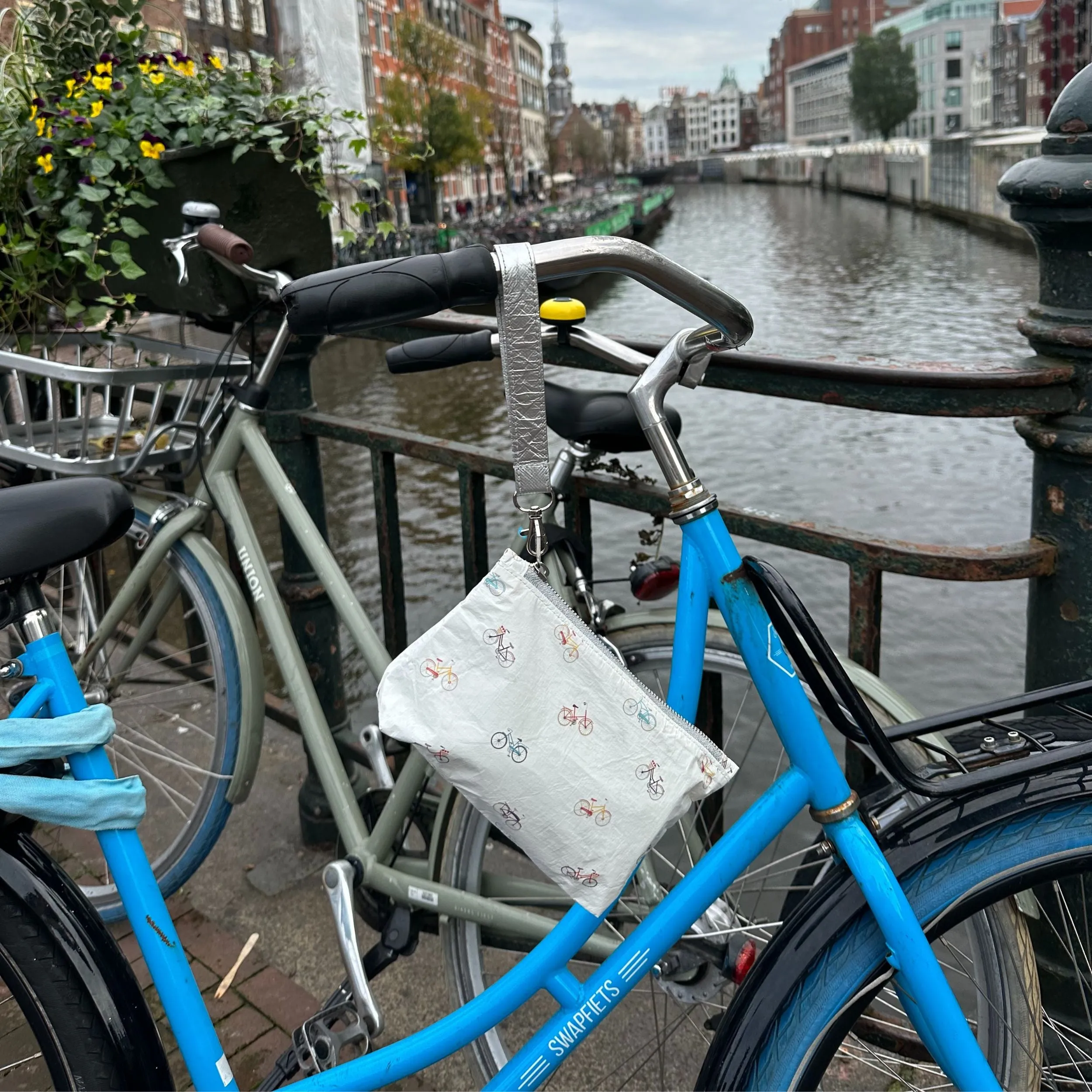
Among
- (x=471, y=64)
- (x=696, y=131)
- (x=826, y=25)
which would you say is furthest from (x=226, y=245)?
(x=696, y=131)

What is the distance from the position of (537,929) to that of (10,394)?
6.73 feet

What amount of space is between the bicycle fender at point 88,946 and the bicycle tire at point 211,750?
2.43ft

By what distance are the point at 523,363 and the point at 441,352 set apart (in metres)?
0.32

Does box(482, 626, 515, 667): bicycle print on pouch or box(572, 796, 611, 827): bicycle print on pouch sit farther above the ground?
box(482, 626, 515, 667): bicycle print on pouch

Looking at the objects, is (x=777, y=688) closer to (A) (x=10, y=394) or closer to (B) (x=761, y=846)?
(B) (x=761, y=846)

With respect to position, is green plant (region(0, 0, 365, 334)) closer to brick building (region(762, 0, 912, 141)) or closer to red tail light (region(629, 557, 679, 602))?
red tail light (region(629, 557, 679, 602))

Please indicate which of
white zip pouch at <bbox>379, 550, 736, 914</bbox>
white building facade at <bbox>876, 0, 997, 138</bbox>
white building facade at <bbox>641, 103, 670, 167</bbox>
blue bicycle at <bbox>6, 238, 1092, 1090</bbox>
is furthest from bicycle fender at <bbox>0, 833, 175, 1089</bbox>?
white building facade at <bbox>641, 103, 670, 167</bbox>

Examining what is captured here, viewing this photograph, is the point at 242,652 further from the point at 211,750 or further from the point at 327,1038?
the point at 327,1038

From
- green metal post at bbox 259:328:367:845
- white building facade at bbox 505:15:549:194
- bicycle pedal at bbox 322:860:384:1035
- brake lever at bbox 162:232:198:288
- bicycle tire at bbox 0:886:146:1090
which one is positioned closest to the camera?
bicycle tire at bbox 0:886:146:1090

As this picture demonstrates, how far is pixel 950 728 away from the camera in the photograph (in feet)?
4.10

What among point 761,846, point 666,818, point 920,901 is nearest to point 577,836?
point 666,818

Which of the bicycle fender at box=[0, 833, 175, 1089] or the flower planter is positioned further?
the flower planter

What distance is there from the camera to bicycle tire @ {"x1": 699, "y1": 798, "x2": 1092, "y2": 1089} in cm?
118

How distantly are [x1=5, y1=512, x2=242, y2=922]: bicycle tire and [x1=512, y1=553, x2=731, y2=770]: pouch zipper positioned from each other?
3.57ft
